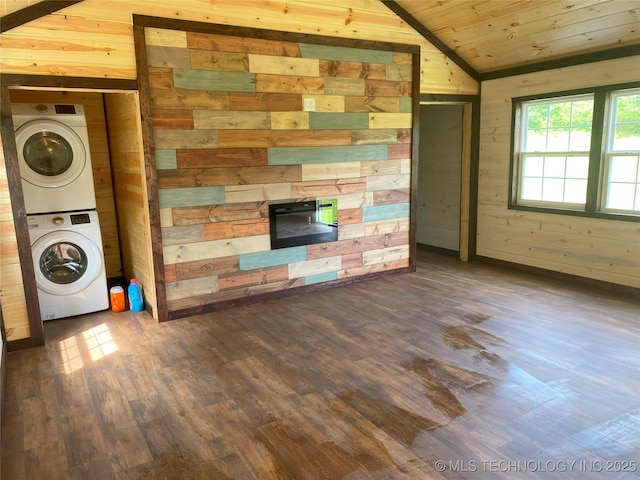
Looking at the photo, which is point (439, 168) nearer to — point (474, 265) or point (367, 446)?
point (474, 265)

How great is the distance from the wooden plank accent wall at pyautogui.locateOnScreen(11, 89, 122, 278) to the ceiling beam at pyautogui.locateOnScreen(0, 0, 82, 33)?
151 centimetres

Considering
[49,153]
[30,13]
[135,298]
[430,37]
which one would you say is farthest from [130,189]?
[430,37]

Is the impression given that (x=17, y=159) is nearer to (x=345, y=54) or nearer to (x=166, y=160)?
(x=166, y=160)

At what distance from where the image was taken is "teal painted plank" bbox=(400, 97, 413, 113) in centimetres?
516

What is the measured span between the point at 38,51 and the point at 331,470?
347cm

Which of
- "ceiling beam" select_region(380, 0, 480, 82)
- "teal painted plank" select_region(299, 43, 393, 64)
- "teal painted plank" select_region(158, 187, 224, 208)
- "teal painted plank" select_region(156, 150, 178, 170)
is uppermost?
"ceiling beam" select_region(380, 0, 480, 82)

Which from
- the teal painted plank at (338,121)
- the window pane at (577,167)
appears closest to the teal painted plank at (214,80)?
the teal painted plank at (338,121)

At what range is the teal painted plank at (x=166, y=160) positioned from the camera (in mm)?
3902

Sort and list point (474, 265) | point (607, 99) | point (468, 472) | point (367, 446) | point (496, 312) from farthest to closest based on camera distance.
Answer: point (474, 265), point (607, 99), point (496, 312), point (367, 446), point (468, 472)

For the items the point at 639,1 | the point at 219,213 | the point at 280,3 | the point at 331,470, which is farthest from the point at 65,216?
the point at 639,1

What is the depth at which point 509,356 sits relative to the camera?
3252mm

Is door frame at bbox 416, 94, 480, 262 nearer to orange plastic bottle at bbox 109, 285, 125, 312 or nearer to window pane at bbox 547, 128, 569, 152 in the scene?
window pane at bbox 547, 128, 569, 152

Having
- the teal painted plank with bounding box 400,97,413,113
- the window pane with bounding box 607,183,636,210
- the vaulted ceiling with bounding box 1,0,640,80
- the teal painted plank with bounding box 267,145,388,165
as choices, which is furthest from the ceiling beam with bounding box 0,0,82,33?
the window pane with bounding box 607,183,636,210

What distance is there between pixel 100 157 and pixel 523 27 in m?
4.60
